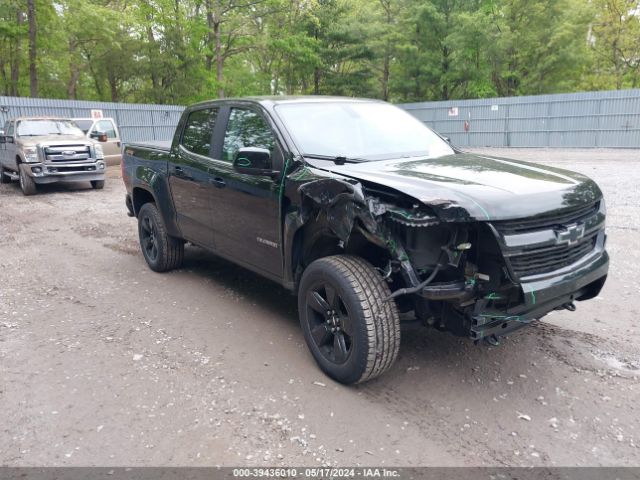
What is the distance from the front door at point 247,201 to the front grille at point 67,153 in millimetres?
9415

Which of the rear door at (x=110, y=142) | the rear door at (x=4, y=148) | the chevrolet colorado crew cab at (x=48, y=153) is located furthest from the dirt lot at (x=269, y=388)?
the rear door at (x=110, y=142)

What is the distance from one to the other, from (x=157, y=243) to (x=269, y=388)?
3.00 metres

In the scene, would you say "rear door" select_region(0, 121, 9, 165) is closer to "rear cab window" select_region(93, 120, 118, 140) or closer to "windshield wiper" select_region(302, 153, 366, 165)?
"rear cab window" select_region(93, 120, 118, 140)

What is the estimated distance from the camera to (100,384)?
11.7ft

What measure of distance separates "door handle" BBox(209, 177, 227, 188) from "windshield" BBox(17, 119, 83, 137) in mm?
10629

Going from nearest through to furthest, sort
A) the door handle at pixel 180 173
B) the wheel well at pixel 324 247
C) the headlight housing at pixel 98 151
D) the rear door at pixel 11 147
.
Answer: the wheel well at pixel 324 247 < the door handle at pixel 180 173 < the rear door at pixel 11 147 < the headlight housing at pixel 98 151

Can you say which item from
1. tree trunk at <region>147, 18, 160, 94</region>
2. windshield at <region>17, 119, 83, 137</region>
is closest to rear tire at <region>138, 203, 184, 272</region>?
windshield at <region>17, 119, 83, 137</region>

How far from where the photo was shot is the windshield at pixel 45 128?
1320cm

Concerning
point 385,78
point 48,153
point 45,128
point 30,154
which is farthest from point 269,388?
point 385,78

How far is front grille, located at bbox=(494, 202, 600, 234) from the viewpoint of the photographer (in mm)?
2915

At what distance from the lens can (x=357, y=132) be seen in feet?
14.3

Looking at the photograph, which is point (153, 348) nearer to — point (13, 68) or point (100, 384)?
point (100, 384)

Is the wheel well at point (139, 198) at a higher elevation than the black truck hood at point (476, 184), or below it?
below

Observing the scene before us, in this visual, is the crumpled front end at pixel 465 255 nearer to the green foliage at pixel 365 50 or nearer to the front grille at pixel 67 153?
the front grille at pixel 67 153
